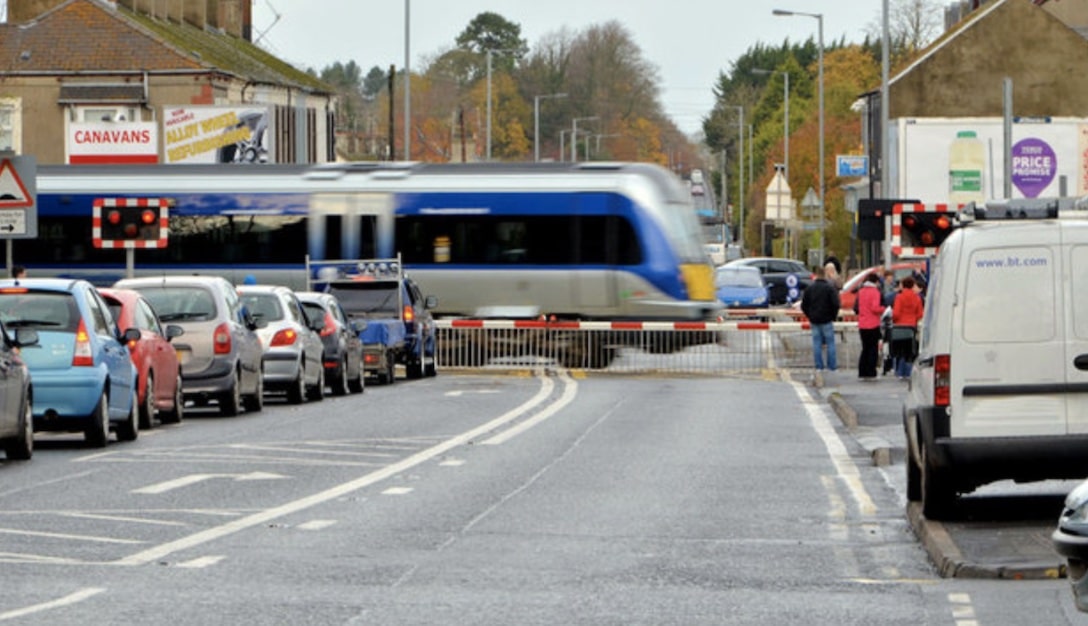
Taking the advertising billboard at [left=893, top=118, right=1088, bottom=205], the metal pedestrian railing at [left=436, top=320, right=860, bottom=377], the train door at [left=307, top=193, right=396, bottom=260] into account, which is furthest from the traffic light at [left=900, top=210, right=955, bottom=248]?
the advertising billboard at [left=893, top=118, right=1088, bottom=205]

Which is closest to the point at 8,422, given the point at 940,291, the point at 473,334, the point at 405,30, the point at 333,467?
the point at 333,467

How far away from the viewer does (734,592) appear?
12820 millimetres

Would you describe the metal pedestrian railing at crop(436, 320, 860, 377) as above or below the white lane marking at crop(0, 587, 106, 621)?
below

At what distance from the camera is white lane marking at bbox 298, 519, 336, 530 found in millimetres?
16125

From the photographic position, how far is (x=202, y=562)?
45.6 feet

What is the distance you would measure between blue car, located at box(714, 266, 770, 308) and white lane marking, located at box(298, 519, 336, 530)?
5413cm

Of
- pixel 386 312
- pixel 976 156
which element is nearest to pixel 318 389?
pixel 386 312

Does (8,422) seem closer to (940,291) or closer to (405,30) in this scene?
(940,291)

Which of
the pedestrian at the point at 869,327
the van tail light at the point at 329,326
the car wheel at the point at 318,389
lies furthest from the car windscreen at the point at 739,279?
the car wheel at the point at 318,389

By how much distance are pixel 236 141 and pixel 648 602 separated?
2605 inches

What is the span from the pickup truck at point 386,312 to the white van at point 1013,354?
25.2m

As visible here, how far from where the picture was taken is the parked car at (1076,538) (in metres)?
9.73

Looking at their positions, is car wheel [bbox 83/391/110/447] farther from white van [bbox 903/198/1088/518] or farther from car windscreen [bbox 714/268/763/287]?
car windscreen [bbox 714/268/763/287]

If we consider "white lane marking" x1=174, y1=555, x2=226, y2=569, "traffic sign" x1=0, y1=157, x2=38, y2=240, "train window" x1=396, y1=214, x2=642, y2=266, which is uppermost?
"traffic sign" x1=0, y1=157, x2=38, y2=240
